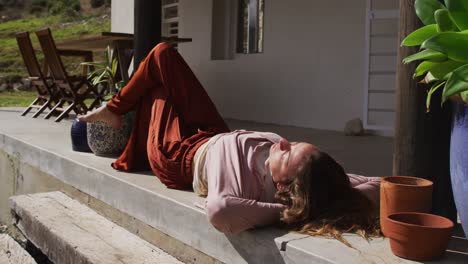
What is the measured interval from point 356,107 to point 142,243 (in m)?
3.78

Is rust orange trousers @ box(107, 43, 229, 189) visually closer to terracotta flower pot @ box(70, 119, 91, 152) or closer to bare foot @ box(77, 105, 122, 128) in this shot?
bare foot @ box(77, 105, 122, 128)

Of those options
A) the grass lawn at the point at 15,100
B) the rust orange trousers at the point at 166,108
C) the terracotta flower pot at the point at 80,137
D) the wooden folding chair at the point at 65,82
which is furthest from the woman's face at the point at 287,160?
the grass lawn at the point at 15,100

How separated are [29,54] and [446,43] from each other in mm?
6665

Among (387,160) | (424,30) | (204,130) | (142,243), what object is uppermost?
(424,30)

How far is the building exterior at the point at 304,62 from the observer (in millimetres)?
5801

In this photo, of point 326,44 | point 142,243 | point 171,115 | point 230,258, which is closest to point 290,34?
point 326,44

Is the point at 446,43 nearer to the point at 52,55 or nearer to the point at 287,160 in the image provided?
the point at 287,160

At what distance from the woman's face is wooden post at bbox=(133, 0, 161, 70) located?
6.25 ft

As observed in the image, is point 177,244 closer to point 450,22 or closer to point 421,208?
point 421,208

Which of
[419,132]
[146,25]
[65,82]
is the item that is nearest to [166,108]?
[146,25]

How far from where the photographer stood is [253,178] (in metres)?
2.28

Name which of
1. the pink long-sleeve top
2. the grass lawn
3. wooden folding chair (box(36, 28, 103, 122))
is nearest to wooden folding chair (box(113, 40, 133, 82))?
wooden folding chair (box(36, 28, 103, 122))

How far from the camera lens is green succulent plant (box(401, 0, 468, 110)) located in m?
1.60

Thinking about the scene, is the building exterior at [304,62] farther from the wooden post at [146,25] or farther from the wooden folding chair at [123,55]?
the wooden post at [146,25]
